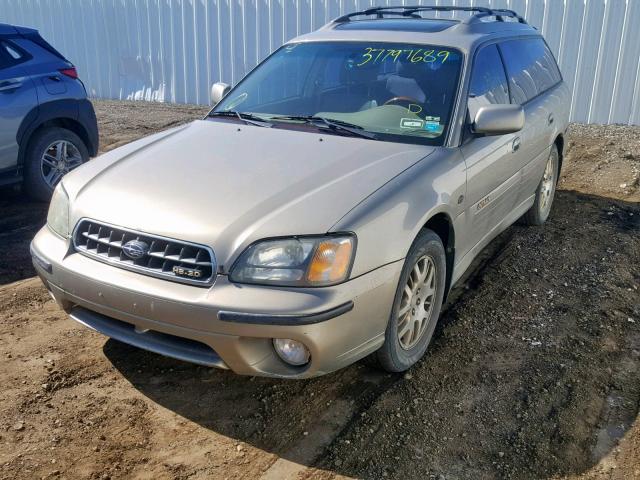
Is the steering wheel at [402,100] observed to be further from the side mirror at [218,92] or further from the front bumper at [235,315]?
the side mirror at [218,92]

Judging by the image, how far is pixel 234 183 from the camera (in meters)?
3.26

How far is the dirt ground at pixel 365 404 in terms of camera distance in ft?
9.41

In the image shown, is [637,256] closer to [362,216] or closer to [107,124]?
[362,216]

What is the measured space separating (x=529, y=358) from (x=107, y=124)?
8504 millimetres

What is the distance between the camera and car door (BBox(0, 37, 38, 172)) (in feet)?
19.0

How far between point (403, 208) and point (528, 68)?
265cm

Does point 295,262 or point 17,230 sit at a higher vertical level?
point 295,262

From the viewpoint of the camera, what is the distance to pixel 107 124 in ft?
34.3

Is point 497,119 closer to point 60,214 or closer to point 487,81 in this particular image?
point 487,81

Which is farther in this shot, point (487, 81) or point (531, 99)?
point (531, 99)

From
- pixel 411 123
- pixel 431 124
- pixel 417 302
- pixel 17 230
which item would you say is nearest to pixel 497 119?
pixel 431 124

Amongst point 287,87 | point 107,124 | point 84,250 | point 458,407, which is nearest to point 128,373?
point 84,250

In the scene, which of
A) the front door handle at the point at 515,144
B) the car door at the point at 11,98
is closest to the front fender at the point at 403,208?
the front door handle at the point at 515,144

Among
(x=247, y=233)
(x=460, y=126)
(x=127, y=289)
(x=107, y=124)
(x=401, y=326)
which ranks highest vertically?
(x=460, y=126)
